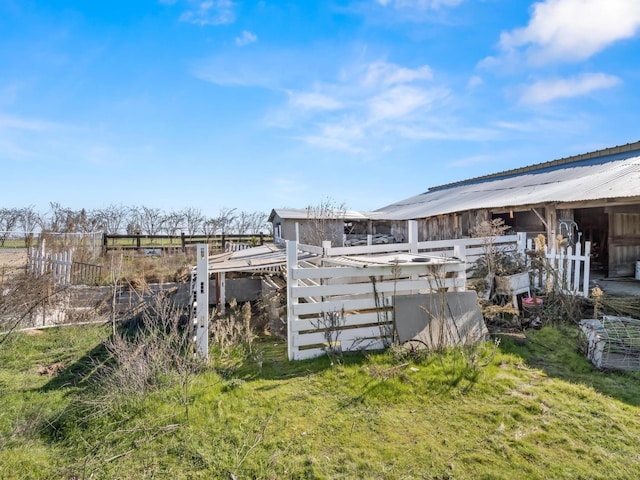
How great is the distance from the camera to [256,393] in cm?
381

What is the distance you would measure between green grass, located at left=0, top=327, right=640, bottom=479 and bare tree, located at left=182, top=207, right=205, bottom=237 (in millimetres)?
17785

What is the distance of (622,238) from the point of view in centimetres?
944

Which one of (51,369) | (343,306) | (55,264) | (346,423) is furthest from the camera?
(55,264)

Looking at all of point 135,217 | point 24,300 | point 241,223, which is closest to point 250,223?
point 241,223

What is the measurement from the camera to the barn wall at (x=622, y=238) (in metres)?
9.42

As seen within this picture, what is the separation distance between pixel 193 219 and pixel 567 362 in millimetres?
22167

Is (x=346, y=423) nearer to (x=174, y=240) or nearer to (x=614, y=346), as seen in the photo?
(x=614, y=346)

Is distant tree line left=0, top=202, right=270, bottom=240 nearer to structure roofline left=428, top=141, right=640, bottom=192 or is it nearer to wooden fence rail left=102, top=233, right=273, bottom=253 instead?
wooden fence rail left=102, top=233, right=273, bottom=253

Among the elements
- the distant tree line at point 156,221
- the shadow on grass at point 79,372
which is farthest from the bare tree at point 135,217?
the shadow on grass at point 79,372

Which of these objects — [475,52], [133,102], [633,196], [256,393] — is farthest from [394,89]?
[256,393]

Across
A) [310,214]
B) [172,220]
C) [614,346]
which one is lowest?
[614,346]

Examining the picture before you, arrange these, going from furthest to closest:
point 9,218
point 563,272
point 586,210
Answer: point 9,218, point 586,210, point 563,272

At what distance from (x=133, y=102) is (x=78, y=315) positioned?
5.13 m

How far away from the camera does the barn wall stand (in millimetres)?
9422
